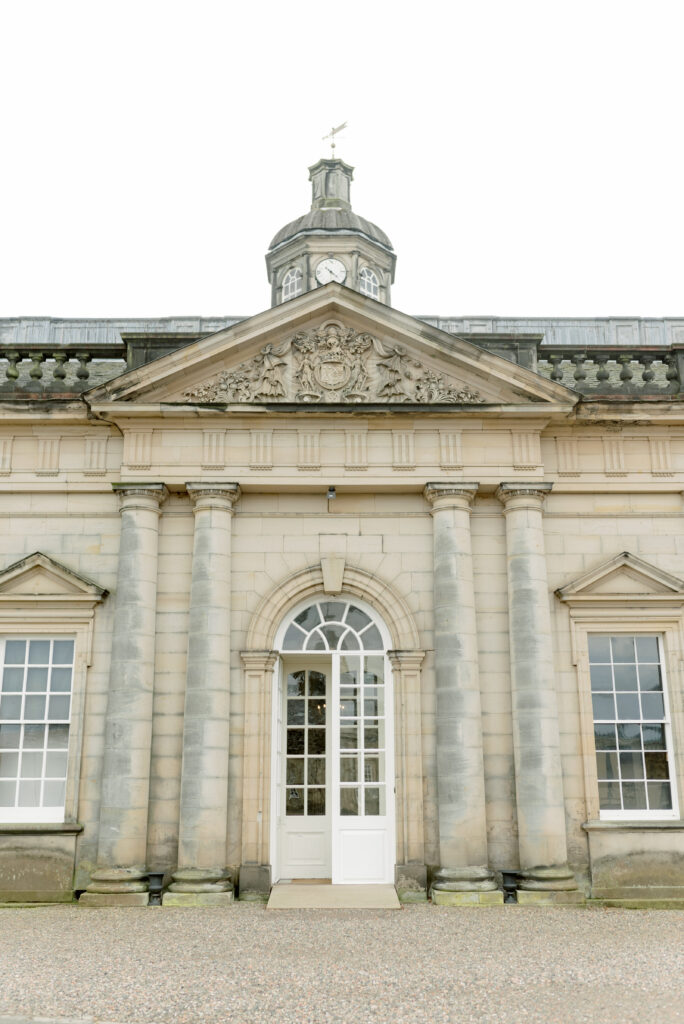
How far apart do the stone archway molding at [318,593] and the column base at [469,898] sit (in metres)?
2.97

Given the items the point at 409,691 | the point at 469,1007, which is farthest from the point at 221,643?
the point at 469,1007

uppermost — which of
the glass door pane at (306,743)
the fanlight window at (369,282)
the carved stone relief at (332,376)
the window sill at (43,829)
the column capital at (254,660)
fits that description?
the fanlight window at (369,282)

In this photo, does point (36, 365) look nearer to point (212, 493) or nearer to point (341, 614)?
point (212, 493)

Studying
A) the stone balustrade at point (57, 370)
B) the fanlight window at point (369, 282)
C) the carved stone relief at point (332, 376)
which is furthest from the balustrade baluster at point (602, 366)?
the stone balustrade at point (57, 370)

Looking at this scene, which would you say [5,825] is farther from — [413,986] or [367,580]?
[413,986]

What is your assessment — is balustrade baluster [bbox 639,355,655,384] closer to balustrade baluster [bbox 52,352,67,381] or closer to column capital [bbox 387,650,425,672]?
column capital [bbox 387,650,425,672]

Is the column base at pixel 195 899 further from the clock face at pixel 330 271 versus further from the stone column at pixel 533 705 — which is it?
the clock face at pixel 330 271

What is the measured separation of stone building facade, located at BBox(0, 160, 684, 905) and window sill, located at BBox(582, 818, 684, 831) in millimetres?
41

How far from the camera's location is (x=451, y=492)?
1213cm

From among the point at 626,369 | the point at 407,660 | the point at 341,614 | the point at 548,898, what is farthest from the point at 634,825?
the point at 626,369

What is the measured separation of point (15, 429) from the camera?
12.7 m

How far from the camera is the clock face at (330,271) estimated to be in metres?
17.6

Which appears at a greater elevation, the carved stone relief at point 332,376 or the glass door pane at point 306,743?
the carved stone relief at point 332,376

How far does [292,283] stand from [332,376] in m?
6.13
